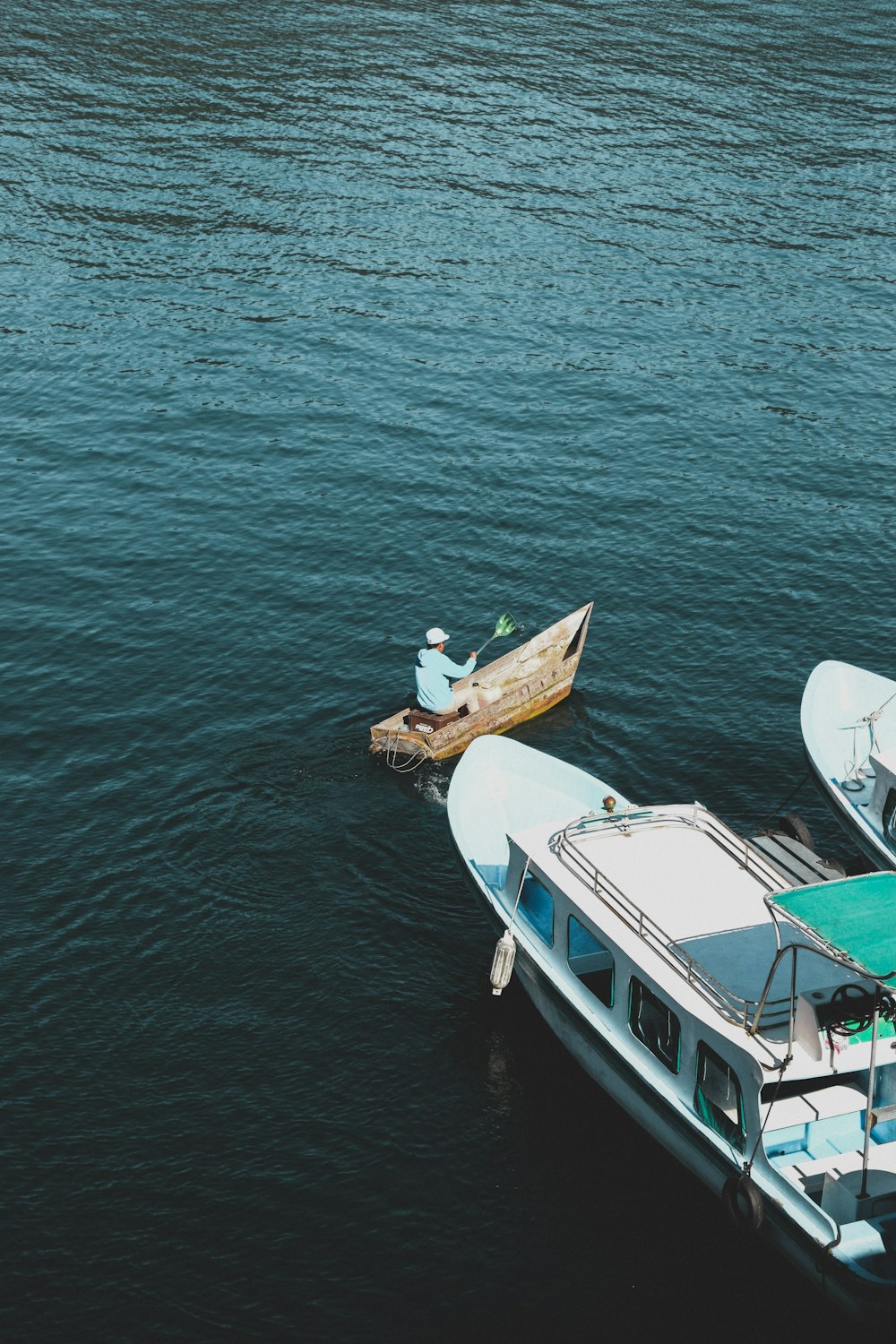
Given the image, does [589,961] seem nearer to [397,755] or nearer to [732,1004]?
[732,1004]

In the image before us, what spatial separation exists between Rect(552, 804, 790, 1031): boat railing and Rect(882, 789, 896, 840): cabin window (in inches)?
199

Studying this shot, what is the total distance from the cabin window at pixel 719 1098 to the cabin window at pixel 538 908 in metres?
4.25

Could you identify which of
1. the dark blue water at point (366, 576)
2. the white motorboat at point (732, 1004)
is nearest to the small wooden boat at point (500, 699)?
the dark blue water at point (366, 576)

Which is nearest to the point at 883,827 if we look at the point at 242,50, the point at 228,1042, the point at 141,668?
the point at 228,1042

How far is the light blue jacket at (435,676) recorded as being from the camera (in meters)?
33.6

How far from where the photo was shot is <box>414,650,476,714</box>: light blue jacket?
33625mm

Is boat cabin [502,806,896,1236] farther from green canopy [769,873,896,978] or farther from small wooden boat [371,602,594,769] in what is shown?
small wooden boat [371,602,594,769]

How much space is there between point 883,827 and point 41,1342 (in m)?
19.2

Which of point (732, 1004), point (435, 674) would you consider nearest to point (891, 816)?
point (732, 1004)

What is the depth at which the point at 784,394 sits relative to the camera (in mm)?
53906

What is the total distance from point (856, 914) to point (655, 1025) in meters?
3.92

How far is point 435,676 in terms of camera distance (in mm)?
33719

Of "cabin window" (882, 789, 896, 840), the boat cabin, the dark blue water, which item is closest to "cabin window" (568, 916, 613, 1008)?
the boat cabin

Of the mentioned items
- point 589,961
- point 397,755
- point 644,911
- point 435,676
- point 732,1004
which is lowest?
point 589,961
